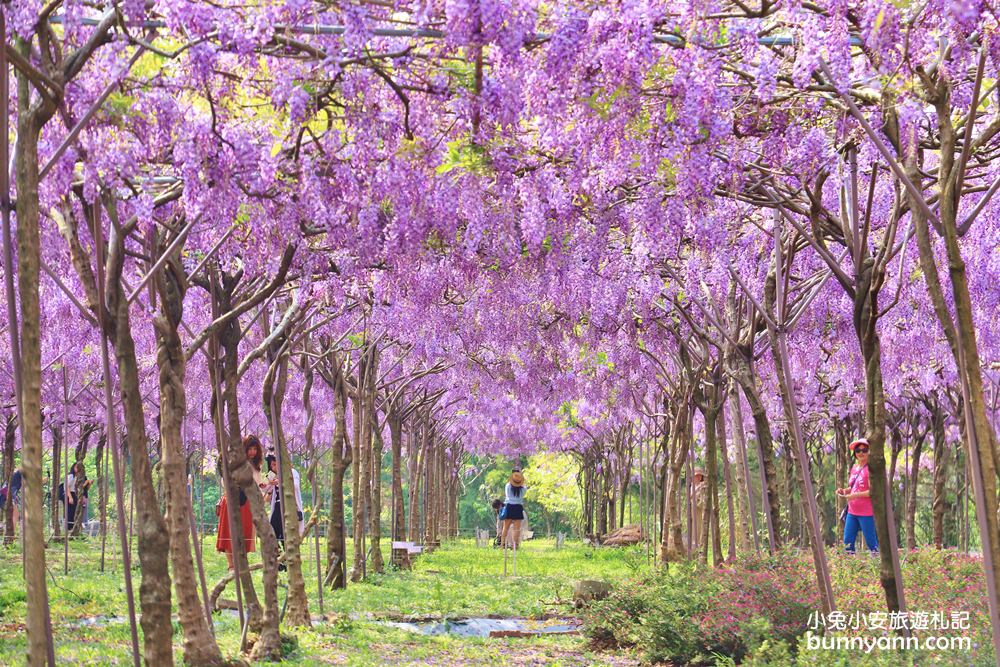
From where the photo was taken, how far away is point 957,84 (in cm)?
654

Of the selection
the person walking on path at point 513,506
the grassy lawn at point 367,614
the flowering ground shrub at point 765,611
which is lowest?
the grassy lawn at point 367,614

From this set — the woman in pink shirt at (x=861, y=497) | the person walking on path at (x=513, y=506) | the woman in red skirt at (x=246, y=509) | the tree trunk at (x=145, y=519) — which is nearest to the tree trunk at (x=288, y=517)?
the woman in red skirt at (x=246, y=509)

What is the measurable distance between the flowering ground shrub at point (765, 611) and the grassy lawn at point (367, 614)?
469 millimetres

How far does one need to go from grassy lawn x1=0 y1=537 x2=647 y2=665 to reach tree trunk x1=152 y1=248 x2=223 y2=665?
88cm

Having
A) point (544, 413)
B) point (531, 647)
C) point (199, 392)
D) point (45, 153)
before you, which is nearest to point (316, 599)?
point (531, 647)

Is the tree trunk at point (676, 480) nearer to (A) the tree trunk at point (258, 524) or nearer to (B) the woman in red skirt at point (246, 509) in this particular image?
(B) the woman in red skirt at point (246, 509)

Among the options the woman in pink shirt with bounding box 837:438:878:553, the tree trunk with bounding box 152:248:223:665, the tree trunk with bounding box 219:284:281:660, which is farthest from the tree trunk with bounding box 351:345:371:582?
the tree trunk with bounding box 152:248:223:665

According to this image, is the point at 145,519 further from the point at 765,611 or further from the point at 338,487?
the point at 338,487

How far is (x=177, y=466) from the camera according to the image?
6.97 metres

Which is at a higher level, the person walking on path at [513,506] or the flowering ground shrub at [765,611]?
the person walking on path at [513,506]

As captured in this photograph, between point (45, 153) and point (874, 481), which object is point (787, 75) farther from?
point (45, 153)

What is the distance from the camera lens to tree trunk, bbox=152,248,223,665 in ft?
22.7

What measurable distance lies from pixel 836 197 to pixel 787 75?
3.94m

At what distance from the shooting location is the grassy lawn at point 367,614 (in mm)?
8531
